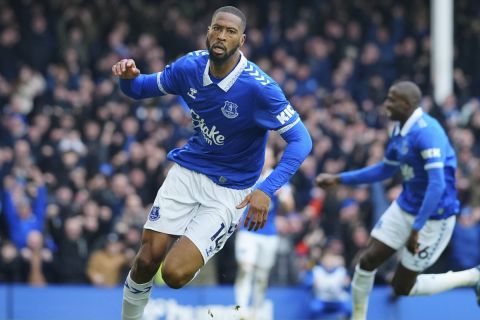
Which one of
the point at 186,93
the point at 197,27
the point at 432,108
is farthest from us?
the point at 197,27

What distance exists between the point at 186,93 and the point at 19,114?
9.05 m

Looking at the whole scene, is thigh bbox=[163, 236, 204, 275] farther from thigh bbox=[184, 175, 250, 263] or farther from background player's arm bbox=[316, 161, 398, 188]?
background player's arm bbox=[316, 161, 398, 188]

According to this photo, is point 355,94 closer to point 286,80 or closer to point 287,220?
point 286,80

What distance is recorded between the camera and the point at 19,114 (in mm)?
17484

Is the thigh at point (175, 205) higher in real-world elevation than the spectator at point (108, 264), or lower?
higher

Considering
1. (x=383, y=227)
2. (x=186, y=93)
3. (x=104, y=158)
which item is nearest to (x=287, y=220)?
(x=104, y=158)

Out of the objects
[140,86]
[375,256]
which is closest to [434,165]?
[375,256]

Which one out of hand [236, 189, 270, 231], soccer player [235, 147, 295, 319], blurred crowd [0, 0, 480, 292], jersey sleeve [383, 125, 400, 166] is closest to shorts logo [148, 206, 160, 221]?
hand [236, 189, 270, 231]

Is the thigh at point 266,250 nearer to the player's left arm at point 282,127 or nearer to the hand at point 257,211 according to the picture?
the player's left arm at point 282,127

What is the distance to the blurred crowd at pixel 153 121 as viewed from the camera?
15.7m

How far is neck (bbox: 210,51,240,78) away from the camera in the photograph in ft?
28.8

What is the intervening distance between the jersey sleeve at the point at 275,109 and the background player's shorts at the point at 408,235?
2229 millimetres

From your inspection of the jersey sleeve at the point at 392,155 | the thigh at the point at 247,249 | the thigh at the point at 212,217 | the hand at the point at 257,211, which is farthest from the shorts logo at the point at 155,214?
the thigh at the point at 247,249

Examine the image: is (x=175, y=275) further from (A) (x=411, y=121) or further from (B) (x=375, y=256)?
(A) (x=411, y=121)
